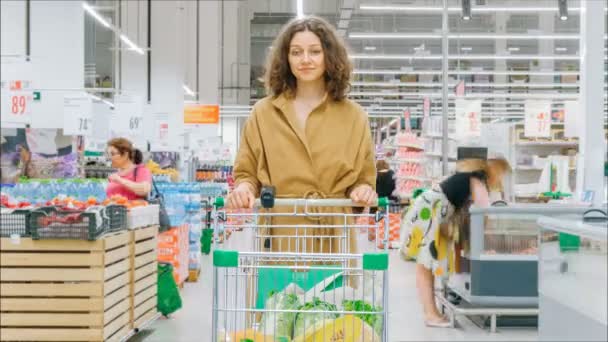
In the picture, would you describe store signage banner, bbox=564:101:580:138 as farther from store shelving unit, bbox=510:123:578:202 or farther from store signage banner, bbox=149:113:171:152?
store signage banner, bbox=149:113:171:152

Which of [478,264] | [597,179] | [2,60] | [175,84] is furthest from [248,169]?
[175,84]

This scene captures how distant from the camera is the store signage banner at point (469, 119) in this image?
11.6 m

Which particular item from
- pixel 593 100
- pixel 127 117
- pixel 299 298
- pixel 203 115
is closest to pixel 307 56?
pixel 299 298

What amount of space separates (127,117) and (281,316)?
11332 mm

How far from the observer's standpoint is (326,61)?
9.38 feet

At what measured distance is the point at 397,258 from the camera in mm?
13109

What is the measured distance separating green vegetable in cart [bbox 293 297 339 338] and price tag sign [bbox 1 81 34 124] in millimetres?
7765

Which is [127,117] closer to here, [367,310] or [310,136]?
[310,136]

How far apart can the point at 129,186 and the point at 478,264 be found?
3.23m

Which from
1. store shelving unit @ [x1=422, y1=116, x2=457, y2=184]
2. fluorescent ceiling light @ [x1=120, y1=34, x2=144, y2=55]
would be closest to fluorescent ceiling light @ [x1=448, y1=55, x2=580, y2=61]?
store shelving unit @ [x1=422, y1=116, x2=457, y2=184]

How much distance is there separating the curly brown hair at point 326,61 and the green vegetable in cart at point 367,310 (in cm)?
91

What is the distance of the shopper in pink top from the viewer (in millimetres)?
7293

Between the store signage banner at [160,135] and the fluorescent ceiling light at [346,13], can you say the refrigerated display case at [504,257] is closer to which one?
the fluorescent ceiling light at [346,13]

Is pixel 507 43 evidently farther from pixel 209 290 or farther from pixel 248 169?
pixel 248 169
